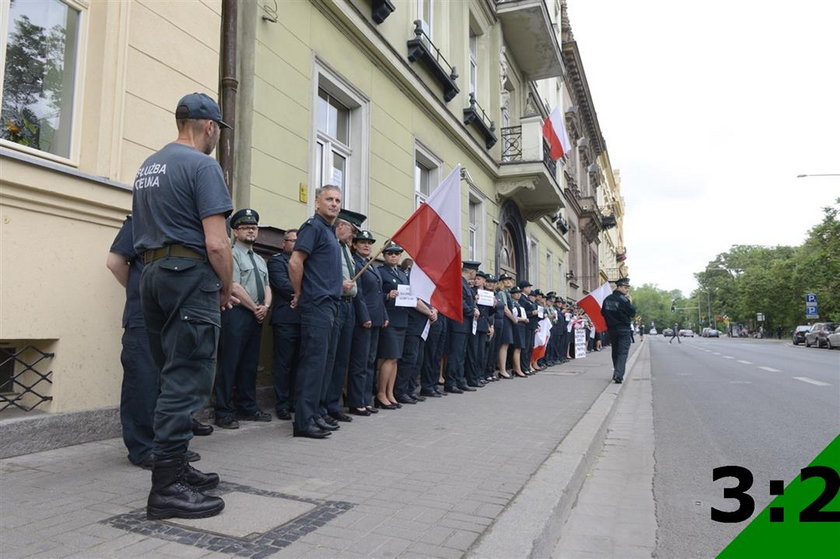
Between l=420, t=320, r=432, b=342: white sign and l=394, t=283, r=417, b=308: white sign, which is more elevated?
Answer: l=394, t=283, r=417, b=308: white sign

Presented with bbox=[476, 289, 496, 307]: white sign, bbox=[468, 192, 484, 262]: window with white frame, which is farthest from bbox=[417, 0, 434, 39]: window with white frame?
bbox=[476, 289, 496, 307]: white sign

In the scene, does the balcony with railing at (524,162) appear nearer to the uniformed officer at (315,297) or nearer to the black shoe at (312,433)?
the uniformed officer at (315,297)

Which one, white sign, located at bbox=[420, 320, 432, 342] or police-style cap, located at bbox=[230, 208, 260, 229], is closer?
police-style cap, located at bbox=[230, 208, 260, 229]

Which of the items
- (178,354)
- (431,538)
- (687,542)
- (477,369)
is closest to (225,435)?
(178,354)

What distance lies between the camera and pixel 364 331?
6414 millimetres

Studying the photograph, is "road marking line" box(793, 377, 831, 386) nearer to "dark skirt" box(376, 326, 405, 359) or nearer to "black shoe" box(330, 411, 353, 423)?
"dark skirt" box(376, 326, 405, 359)

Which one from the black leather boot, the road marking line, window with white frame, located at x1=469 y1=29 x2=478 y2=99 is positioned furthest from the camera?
window with white frame, located at x1=469 y1=29 x2=478 y2=99

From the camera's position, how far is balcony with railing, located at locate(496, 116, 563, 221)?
16672 millimetres

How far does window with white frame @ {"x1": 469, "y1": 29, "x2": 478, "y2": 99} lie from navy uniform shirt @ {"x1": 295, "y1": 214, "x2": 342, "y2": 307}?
1150 cm

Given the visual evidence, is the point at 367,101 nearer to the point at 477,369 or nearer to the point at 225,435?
the point at 477,369

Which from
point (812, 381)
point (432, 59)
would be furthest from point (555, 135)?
point (812, 381)

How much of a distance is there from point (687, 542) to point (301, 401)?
3.14 meters

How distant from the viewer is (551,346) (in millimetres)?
16609

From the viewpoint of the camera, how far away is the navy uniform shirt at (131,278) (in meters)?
4.18
